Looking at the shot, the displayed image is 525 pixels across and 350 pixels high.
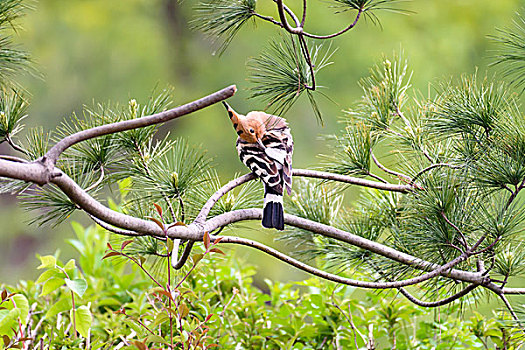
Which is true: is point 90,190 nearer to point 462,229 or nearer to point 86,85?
point 462,229

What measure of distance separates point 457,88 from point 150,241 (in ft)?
1.86

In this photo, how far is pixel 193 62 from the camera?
3.42 meters

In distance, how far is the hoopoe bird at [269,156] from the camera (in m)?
0.90

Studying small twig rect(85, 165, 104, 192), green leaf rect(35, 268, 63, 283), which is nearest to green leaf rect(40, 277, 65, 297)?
green leaf rect(35, 268, 63, 283)

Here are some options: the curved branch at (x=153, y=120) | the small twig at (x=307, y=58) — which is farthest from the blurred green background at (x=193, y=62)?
the curved branch at (x=153, y=120)

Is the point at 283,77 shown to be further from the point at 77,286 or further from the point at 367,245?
the point at 77,286

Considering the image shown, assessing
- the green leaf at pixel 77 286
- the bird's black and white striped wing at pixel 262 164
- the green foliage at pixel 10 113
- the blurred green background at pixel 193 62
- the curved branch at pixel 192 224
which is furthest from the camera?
the blurred green background at pixel 193 62

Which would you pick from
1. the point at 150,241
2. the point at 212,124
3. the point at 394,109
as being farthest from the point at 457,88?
the point at 212,124

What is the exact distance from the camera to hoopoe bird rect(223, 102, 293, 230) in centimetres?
90

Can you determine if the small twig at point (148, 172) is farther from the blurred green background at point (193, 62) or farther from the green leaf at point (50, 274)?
the blurred green background at point (193, 62)

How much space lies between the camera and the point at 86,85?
3.29m

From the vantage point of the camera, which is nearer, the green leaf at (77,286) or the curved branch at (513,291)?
the green leaf at (77,286)

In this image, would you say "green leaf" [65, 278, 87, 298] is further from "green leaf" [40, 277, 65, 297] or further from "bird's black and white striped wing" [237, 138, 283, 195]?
"bird's black and white striped wing" [237, 138, 283, 195]

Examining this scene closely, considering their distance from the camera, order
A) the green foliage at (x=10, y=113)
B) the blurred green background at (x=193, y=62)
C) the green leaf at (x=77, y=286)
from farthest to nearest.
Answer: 1. the blurred green background at (x=193, y=62)
2. the green foliage at (x=10, y=113)
3. the green leaf at (x=77, y=286)
